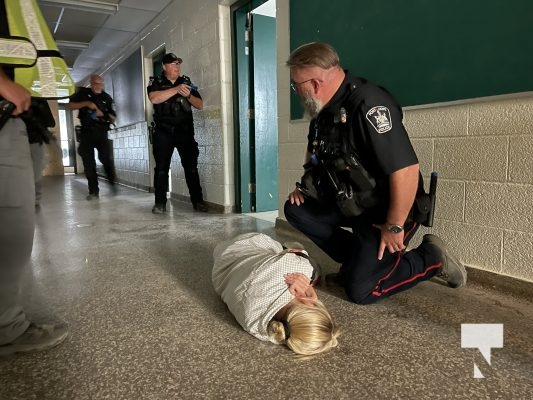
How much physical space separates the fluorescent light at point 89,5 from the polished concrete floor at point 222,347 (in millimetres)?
3875

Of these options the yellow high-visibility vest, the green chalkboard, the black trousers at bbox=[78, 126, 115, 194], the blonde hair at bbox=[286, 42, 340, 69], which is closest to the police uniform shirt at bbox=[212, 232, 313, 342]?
the blonde hair at bbox=[286, 42, 340, 69]

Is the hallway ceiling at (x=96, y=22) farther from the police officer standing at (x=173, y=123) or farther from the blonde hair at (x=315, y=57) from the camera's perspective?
the blonde hair at (x=315, y=57)

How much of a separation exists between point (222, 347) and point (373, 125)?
0.88 metres

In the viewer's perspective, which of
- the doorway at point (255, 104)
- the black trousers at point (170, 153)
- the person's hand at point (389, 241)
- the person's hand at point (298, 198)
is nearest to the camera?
the person's hand at point (389, 241)

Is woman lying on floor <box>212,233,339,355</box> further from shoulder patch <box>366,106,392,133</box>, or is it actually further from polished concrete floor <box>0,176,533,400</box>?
shoulder patch <box>366,106,392,133</box>

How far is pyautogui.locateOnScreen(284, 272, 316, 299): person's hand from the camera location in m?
1.18

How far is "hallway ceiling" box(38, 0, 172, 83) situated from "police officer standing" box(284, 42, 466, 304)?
4009 millimetres

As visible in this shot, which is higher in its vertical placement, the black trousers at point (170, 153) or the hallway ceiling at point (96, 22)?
the hallway ceiling at point (96, 22)

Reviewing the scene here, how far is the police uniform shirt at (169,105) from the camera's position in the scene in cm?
363

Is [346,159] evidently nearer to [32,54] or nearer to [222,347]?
[222,347]

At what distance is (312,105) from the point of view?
146 cm

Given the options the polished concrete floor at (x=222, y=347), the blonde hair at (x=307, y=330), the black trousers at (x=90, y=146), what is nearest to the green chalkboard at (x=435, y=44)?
the polished concrete floor at (x=222, y=347)

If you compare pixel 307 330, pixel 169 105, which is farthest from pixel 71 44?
pixel 307 330

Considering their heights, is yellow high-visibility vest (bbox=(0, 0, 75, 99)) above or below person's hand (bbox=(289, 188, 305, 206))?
above
